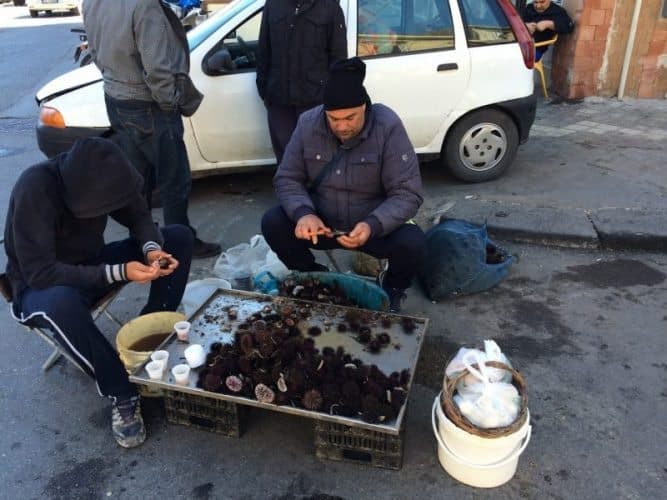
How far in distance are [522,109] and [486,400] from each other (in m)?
3.41

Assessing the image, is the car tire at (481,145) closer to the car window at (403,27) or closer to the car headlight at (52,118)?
the car window at (403,27)

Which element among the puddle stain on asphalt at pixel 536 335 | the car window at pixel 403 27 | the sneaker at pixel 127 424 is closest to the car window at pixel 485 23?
the car window at pixel 403 27

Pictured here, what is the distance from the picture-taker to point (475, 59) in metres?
4.67

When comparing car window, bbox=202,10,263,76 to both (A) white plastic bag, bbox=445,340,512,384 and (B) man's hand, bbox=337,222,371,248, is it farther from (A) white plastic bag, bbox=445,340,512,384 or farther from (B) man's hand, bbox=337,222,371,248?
(A) white plastic bag, bbox=445,340,512,384

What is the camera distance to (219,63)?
14.5 feet

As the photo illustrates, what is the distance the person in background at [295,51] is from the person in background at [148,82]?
751mm

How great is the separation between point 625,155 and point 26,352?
215 inches

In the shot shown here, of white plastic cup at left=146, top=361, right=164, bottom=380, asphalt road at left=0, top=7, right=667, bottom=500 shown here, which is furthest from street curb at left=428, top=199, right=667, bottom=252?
white plastic cup at left=146, top=361, right=164, bottom=380

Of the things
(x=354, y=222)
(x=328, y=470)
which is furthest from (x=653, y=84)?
(x=328, y=470)

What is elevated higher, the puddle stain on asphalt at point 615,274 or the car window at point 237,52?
the car window at point 237,52

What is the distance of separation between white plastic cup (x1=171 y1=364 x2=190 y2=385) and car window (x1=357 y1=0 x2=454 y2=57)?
10.1 ft

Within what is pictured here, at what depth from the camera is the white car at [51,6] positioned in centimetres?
2052

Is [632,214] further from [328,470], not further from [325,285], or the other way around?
[328,470]

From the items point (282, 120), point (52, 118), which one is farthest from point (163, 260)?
point (52, 118)
